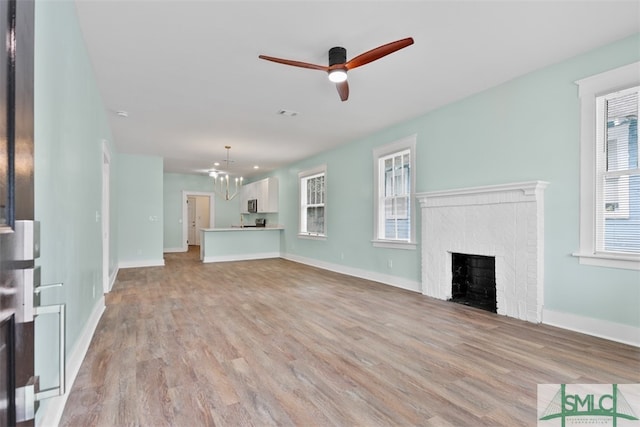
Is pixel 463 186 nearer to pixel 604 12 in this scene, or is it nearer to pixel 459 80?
pixel 459 80

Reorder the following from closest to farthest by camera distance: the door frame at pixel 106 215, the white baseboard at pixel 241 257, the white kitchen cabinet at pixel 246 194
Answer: the door frame at pixel 106 215 → the white baseboard at pixel 241 257 → the white kitchen cabinet at pixel 246 194

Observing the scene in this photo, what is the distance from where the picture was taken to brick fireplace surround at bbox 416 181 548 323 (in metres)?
3.39

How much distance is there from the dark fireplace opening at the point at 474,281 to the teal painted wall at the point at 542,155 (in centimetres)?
59

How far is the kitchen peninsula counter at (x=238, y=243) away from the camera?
8094mm

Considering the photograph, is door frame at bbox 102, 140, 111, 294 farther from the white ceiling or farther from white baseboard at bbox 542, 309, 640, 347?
white baseboard at bbox 542, 309, 640, 347

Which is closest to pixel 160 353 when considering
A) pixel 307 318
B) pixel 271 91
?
pixel 307 318

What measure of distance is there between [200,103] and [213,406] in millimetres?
3540

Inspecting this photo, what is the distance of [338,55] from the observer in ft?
9.35

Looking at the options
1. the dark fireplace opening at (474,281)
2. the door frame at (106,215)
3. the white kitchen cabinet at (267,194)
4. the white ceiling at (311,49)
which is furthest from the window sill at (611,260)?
the white kitchen cabinet at (267,194)

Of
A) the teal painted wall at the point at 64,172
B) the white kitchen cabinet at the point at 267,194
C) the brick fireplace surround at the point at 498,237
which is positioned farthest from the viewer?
the white kitchen cabinet at the point at 267,194

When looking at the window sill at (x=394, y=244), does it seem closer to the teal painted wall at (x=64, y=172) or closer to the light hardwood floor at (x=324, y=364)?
the light hardwood floor at (x=324, y=364)

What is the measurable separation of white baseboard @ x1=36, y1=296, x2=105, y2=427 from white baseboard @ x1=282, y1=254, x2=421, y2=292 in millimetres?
3975

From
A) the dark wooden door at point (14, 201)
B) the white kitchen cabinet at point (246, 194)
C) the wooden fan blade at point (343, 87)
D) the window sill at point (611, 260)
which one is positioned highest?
the wooden fan blade at point (343, 87)

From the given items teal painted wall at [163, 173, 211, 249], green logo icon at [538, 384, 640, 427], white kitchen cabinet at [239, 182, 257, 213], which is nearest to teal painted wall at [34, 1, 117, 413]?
green logo icon at [538, 384, 640, 427]
